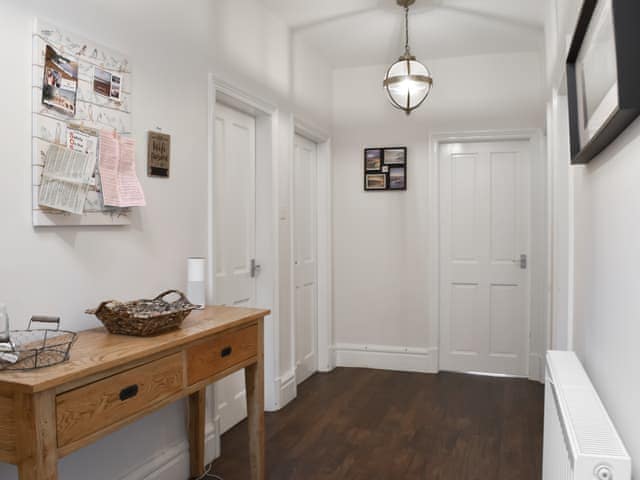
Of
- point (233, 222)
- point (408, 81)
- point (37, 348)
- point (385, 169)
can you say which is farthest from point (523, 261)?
point (37, 348)

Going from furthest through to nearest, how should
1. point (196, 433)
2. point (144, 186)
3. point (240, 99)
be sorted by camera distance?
point (240, 99) → point (196, 433) → point (144, 186)

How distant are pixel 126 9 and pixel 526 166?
3304 mm

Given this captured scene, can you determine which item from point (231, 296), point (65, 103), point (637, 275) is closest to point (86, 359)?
point (65, 103)

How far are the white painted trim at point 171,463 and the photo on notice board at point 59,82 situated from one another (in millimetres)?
1462

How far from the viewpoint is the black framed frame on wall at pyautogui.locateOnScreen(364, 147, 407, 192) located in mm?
4637

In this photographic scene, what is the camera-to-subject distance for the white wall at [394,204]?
4438 mm

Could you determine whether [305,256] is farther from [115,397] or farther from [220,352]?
[115,397]

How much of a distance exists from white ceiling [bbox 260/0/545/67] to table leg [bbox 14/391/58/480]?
111 inches

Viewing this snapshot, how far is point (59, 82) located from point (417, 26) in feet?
8.70

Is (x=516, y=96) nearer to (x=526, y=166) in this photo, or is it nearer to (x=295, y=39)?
(x=526, y=166)

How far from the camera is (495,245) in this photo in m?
4.51

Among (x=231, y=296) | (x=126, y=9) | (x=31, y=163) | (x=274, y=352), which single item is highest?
(x=126, y=9)

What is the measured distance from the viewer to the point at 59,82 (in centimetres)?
190

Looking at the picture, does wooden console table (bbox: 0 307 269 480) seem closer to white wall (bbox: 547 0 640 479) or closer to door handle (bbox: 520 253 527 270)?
white wall (bbox: 547 0 640 479)
